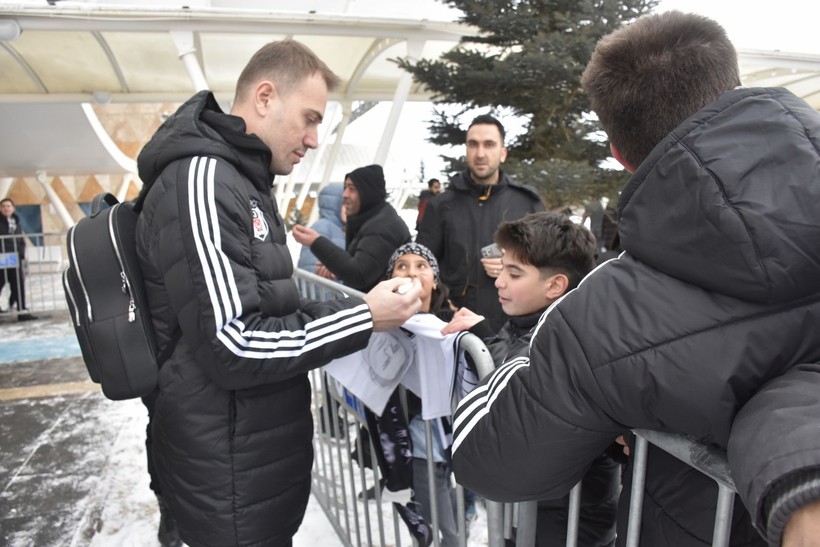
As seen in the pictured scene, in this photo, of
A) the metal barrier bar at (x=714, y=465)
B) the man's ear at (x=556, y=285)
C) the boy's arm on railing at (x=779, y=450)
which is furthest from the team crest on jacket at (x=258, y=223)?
the boy's arm on railing at (x=779, y=450)

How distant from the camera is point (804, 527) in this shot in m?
0.68

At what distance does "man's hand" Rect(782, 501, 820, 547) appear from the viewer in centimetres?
67

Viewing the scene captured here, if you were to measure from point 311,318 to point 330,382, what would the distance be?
1.39 metres

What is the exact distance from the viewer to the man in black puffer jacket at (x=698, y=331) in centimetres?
84

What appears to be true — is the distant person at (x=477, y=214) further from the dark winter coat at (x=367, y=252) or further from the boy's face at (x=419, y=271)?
the boy's face at (x=419, y=271)

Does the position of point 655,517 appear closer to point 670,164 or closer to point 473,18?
point 670,164

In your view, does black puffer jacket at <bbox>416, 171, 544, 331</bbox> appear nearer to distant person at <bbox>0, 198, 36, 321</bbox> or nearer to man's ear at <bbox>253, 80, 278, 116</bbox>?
man's ear at <bbox>253, 80, 278, 116</bbox>

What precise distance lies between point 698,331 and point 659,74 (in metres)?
0.58

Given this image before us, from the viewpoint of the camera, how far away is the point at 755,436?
796 mm

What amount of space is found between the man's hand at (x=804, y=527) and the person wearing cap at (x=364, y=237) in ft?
9.90

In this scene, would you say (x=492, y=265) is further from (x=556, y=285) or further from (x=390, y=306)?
(x=390, y=306)

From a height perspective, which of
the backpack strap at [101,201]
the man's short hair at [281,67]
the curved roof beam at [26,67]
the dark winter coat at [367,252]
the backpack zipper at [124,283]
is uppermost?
the curved roof beam at [26,67]

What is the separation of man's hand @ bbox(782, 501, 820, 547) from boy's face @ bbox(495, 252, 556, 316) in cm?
153

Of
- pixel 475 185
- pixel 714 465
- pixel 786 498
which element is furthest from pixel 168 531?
pixel 786 498
